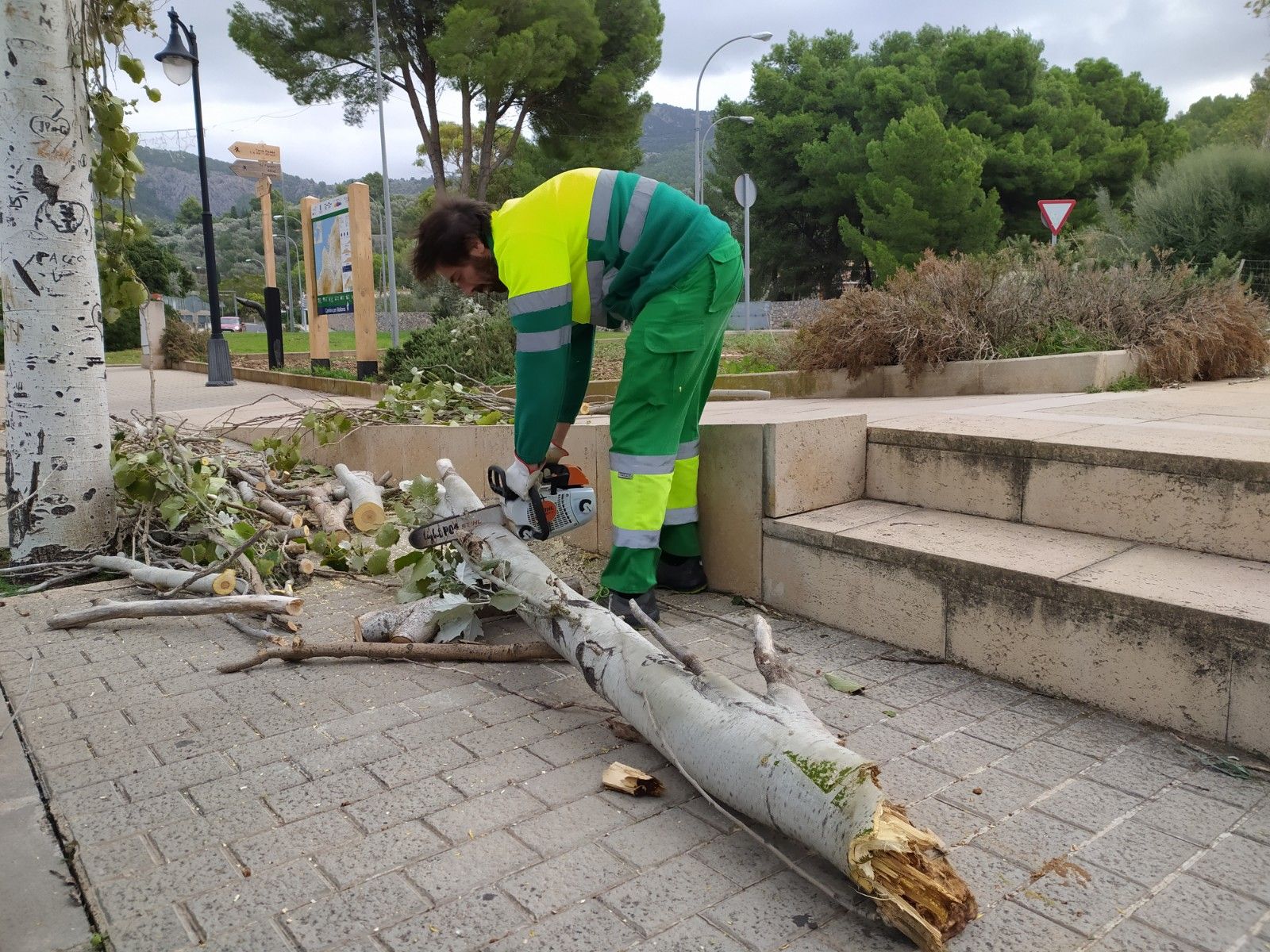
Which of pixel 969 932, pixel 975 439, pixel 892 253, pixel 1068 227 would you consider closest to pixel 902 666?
pixel 975 439

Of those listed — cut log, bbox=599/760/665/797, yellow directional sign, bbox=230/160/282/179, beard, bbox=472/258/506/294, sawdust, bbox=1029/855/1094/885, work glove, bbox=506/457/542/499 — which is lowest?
sawdust, bbox=1029/855/1094/885

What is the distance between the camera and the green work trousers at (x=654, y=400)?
321 cm

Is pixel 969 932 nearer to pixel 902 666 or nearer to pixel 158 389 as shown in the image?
pixel 902 666

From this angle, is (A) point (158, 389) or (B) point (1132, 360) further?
(A) point (158, 389)

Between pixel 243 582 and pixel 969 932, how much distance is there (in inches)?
129

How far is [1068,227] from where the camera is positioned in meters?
31.0

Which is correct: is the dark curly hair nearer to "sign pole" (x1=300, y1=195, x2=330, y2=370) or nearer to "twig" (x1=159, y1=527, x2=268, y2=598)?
"twig" (x1=159, y1=527, x2=268, y2=598)

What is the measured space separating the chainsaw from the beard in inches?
27.7

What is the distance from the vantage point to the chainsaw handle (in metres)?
3.38

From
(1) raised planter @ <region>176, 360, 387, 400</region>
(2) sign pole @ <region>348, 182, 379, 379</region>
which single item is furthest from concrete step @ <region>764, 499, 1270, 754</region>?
(2) sign pole @ <region>348, 182, 379, 379</region>

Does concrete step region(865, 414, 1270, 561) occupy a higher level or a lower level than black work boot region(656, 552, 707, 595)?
higher

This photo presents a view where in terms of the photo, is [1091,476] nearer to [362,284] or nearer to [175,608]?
[175,608]

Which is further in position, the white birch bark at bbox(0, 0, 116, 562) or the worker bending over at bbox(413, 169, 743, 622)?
the white birch bark at bbox(0, 0, 116, 562)

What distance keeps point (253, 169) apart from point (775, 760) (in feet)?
76.3
